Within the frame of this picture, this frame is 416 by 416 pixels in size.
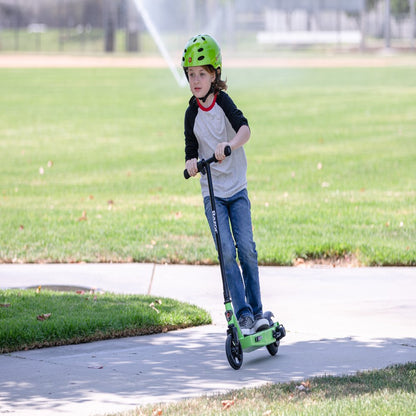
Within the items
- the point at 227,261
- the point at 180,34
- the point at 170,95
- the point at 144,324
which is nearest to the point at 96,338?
the point at 144,324

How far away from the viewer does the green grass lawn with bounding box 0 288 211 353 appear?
6.57 metres

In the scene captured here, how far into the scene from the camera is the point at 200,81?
241 inches

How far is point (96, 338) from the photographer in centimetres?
668

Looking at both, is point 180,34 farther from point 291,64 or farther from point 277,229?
point 277,229

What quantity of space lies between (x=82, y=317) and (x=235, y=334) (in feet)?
4.80

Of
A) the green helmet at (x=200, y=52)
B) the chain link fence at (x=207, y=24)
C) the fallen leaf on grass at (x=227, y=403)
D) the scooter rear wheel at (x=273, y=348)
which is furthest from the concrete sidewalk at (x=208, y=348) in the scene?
the chain link fence at (x=207, y=24)

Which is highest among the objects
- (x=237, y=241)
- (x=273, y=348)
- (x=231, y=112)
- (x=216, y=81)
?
(x=216, y=81)

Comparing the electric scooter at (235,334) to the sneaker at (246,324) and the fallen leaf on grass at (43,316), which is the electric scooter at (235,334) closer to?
the sneaker at (246,324)

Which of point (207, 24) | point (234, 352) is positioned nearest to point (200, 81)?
point (234, 352)

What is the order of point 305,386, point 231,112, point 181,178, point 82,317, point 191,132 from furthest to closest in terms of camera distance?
point 181,178 → point 82,317 → point 191,132 → point 231,112 → point 305,386

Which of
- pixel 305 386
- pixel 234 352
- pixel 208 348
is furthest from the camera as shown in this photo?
pixel 208 348

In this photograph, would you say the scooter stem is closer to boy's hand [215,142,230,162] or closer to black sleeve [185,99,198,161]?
boy's hand [215,142,230,162]

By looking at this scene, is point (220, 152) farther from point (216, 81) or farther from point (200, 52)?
point (200, 52)

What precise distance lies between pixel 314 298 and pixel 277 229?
308cm
